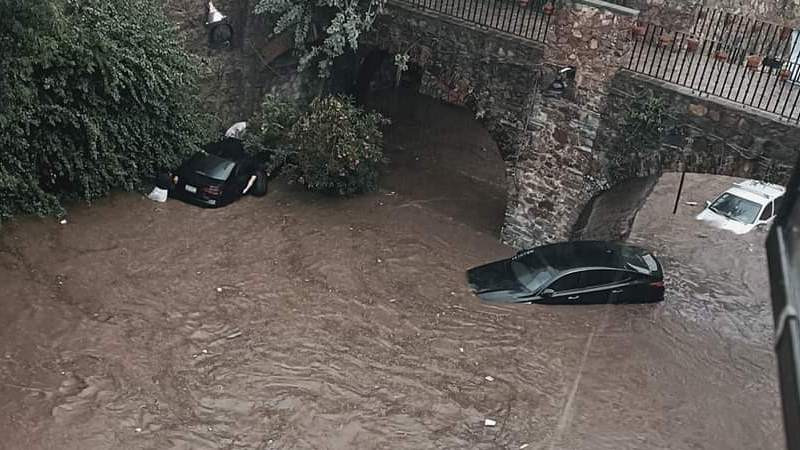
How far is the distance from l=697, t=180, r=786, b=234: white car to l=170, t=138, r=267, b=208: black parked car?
411 inches

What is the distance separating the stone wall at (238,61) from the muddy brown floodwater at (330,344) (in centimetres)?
Answer: 242

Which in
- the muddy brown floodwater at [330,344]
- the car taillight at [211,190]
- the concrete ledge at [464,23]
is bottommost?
the muddy brown floodwater at [330,344]

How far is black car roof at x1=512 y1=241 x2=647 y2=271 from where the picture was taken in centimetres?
1304

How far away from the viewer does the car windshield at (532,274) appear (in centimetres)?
1288

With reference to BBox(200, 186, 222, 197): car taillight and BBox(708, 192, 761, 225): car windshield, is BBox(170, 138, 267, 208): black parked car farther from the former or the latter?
BBox(708, 192, 761, 225): car windshield

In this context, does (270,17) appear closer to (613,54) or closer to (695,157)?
(613,54)

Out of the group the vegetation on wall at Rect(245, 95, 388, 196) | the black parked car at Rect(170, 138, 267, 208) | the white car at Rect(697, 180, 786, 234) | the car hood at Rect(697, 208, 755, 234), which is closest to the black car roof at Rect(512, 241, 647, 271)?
the vegetation on wall at Rect(245, 95, 388, 196)

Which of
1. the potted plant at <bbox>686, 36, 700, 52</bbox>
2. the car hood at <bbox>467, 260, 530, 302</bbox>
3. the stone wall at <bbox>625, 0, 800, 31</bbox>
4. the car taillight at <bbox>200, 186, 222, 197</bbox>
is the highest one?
the stone wall at <bbox>625, 0, 800, 31</bbox>

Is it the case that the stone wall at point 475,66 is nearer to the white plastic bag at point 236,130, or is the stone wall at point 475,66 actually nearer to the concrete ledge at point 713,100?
the concrete ledge at point 713,100

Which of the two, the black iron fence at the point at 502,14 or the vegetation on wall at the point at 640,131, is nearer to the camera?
the vegetation on wall at the point at 640,131

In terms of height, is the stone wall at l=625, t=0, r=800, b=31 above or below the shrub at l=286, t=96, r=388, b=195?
above

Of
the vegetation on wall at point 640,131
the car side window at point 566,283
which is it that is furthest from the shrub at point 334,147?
the vegetation on wall at point 640,131

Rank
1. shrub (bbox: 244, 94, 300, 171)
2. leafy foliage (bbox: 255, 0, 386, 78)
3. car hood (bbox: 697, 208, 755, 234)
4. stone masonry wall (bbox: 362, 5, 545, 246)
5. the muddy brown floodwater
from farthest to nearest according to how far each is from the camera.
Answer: car hood (bbox: 697, 208, 755, 234) → shrub (bbox: 244, 94, 300, 171) → leafy foliage (bbox: 255, 0, 386, 78) → stone masonry wall (bbox: 362, 5, 545, 246) → the muddy brown floodwater

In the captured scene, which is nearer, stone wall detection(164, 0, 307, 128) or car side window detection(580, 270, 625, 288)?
car side window detection(580, 270, 625, 288)
